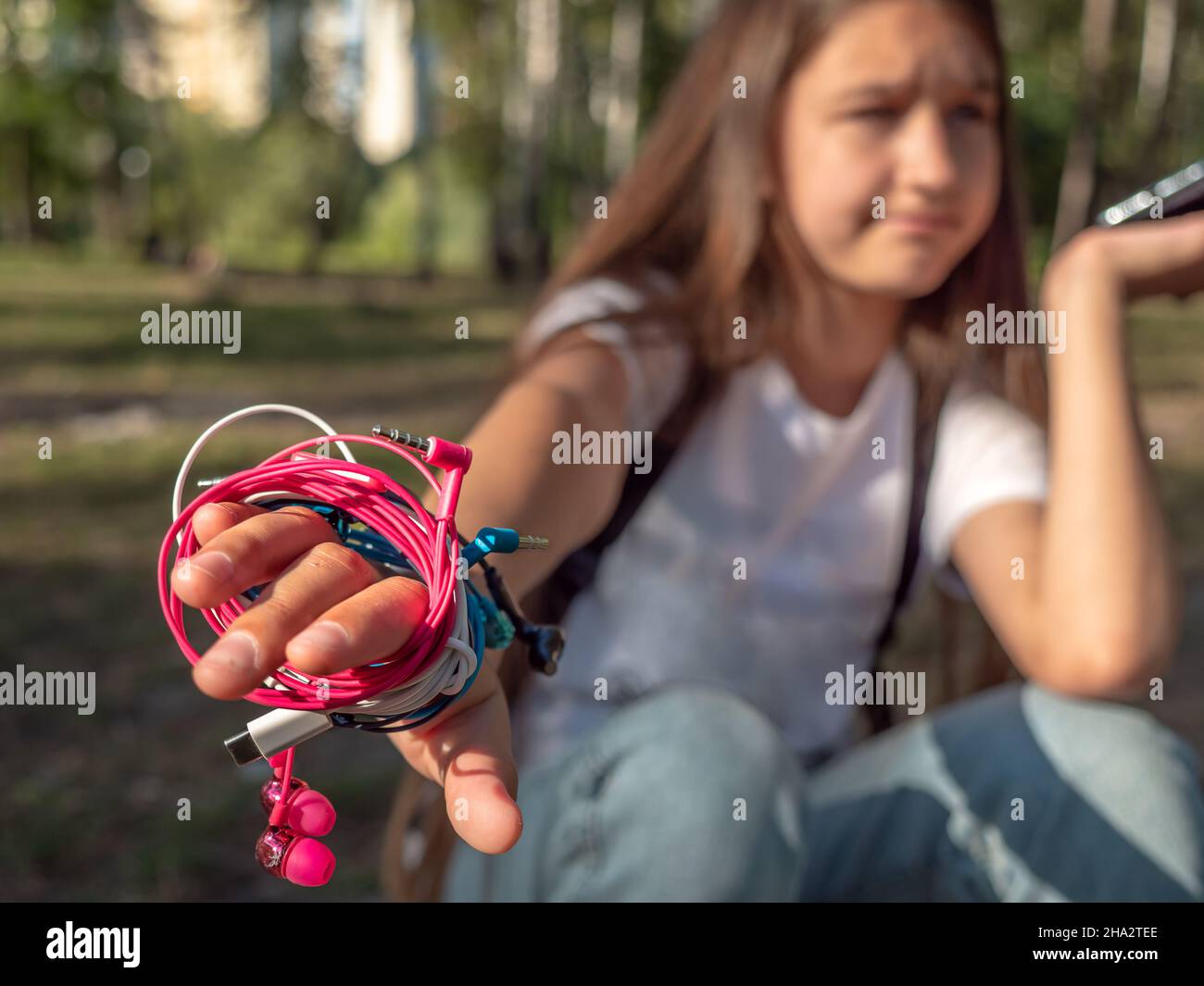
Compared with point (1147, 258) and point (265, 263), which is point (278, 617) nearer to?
point (1147, 258)

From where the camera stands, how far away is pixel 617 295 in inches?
60.1

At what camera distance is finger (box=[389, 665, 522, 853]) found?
22.6 inches

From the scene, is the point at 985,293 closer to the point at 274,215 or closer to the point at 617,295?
the point at 617,295

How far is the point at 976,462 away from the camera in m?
A: 1.68

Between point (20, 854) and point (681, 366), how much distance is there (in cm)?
171

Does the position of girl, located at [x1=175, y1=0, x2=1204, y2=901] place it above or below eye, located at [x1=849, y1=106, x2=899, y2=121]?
below

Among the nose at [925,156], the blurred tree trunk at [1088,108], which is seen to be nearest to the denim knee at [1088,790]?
the nose at [925,156]

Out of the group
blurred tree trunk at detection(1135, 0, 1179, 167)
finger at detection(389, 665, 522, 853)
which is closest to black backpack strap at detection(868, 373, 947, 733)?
finger at detection(389, 665, 522, 853)

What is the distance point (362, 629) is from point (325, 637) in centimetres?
2

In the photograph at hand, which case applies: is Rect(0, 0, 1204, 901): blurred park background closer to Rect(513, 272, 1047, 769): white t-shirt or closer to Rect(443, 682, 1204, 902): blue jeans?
Rect(513, 272, 1047, 769): white t-shirt

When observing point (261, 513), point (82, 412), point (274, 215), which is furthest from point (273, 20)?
point (274, 215)

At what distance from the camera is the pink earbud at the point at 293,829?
562mm

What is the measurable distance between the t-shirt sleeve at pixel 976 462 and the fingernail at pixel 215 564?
1343 mm

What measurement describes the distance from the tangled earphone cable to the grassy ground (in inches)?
18.6
